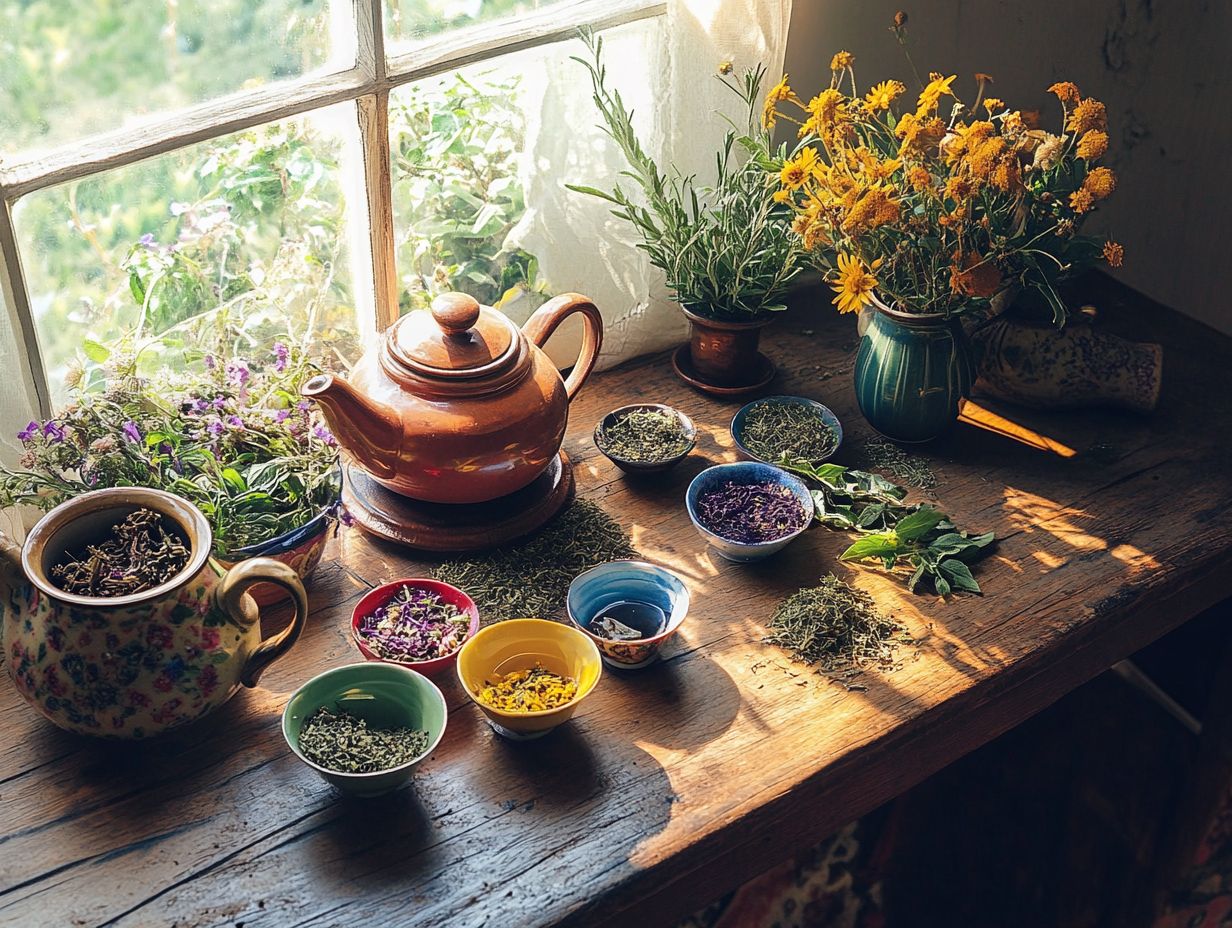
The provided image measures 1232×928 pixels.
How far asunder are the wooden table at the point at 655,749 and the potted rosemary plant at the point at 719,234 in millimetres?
111

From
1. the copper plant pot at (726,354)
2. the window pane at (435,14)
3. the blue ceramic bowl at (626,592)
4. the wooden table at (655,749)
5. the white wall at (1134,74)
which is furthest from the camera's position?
the white wall at (1134,74)

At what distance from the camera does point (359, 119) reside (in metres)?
1.32

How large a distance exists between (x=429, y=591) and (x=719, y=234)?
585 mm

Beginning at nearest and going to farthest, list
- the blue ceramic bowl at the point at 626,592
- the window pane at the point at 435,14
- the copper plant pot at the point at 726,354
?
the blue ceramic bowl at the point at 626,592 < the window pane at the point at 435,14 < the copper plant pot at the point at 726,354

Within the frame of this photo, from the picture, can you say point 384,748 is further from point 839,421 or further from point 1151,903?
point 1151,903

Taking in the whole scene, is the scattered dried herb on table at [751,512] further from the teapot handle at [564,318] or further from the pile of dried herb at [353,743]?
the pile of dried herb at [353,743]

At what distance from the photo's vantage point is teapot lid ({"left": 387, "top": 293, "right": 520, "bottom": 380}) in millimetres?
1197

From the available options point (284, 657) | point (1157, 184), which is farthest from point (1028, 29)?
point (284, 657)

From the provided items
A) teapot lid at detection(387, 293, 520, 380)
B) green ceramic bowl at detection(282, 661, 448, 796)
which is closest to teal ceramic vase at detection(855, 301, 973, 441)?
teapot lid at detection(387, 293, 520, 380)

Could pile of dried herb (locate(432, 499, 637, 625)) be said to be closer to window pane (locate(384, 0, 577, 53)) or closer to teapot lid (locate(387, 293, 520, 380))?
teapot lid (locate(387, 293, 520, 380))

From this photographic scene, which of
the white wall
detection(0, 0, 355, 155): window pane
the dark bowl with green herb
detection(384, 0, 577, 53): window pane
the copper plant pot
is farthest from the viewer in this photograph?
the white wall

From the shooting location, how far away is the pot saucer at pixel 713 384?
1.55m

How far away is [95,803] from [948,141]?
1054 millimetres

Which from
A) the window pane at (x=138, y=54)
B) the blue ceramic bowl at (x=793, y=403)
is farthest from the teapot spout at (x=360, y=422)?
the blue ceramic bowl at (x=793, y=403)
